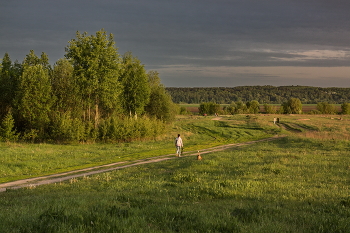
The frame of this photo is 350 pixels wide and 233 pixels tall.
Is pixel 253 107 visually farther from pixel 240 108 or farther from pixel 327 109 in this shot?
pixel 327 109

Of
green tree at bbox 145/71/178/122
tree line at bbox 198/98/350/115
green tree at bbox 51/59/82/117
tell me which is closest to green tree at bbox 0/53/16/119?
green tree at bbox 51/59/82/117

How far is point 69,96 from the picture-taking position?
51.5 metres

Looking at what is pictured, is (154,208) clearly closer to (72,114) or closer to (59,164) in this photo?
(59,164)

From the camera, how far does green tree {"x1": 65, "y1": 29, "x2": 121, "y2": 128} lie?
49.5 m

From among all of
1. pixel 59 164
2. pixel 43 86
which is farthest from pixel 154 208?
pixel 43 86

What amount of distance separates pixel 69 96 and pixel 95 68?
257 inches

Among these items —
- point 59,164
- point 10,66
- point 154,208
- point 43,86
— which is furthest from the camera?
point 10,66

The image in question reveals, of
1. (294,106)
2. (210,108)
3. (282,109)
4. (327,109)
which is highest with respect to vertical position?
(294,106)

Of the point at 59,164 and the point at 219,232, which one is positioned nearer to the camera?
the point at 219,232

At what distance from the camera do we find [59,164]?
29.4 m

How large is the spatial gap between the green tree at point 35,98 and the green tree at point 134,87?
1595cm

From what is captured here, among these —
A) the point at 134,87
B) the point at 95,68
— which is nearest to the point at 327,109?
the point at 134,87

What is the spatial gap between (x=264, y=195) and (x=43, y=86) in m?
43.6

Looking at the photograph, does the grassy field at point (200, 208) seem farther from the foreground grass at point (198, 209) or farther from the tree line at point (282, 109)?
the tree line at point (282, 109)
